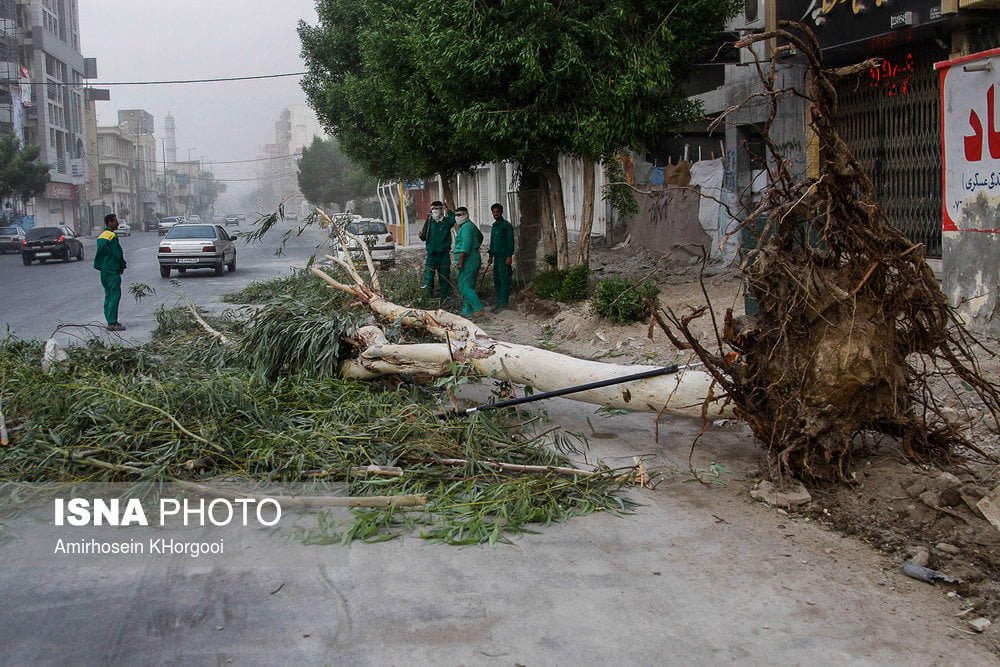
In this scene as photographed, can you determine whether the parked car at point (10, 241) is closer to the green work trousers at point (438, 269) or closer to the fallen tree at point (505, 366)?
the green work trousers at point (438, 269)

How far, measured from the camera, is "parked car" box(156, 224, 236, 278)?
2605cm

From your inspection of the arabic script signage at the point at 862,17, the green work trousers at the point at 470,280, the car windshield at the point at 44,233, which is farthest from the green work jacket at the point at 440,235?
the car windshield at the point at 44,233

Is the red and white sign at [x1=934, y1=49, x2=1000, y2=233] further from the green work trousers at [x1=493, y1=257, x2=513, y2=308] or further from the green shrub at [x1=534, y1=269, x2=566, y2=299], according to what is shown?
the green work trousers at [x1=493, y1=257, x2=513, y2=308]

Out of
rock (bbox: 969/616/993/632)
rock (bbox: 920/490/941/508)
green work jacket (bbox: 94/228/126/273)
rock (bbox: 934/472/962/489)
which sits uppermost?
green work jacket (bbox: 94/228/126/273)

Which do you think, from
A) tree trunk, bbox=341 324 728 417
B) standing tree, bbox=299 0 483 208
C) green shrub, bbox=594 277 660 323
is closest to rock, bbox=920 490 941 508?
tree trunk, bbox=341 324 728 417

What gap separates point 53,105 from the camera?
76.2 m

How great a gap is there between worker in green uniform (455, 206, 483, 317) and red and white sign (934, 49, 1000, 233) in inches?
285

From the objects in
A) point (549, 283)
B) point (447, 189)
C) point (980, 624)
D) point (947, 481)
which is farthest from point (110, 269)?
point (980, 624)

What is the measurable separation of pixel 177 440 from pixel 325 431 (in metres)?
0.97

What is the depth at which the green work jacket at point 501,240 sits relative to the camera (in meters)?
15.9

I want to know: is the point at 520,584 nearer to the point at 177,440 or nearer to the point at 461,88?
the point at 177,440

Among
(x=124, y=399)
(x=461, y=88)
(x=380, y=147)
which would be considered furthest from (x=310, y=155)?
(x=124, y=399)

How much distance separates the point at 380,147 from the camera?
72.7 ft

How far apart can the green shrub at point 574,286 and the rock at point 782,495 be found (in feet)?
29.6
